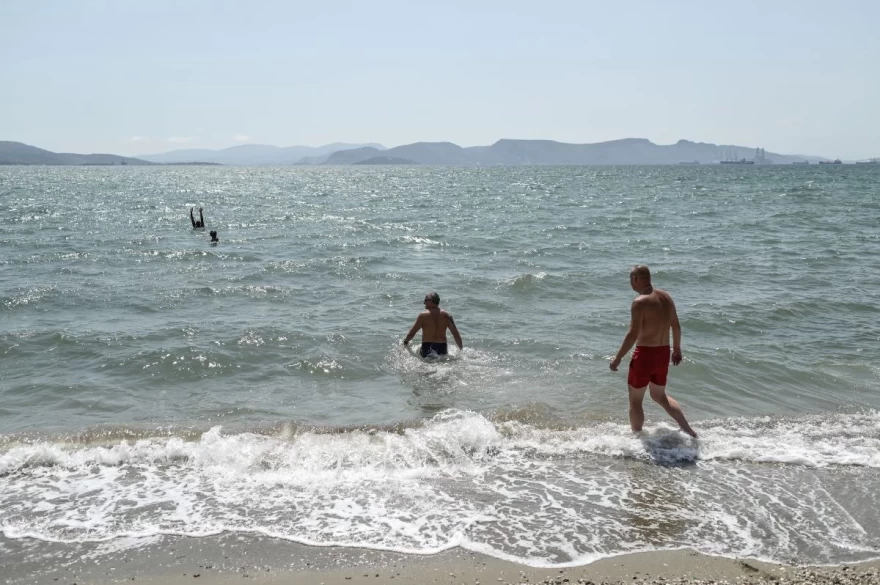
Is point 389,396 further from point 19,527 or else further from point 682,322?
point 682,322

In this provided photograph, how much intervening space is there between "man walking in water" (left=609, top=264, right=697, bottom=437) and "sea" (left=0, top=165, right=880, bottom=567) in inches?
12.2

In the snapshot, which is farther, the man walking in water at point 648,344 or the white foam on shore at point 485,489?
the man walking in water at point 648,344

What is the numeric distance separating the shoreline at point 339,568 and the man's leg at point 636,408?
242 centimetres

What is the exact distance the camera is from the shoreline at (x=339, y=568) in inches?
183

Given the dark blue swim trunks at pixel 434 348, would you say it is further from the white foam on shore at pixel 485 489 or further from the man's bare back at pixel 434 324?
the white foam on shore at pixel 485 489

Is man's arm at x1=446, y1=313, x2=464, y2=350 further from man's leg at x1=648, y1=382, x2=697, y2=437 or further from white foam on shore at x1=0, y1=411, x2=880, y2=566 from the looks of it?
man's leg at x1=648, y1=382, x2=697, y2=437

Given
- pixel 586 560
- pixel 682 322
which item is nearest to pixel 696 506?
pixel 586 560

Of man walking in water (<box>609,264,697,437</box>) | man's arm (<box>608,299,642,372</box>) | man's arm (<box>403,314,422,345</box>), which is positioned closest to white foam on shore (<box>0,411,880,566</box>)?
man walking in water (<box>609,264,697,437</box>)

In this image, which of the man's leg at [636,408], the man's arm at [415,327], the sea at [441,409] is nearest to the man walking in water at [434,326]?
the man's arm at [415,327]

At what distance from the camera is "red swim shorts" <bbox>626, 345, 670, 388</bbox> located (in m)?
7.23

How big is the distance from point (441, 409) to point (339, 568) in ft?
12.0

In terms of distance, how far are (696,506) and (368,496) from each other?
267 centimetres

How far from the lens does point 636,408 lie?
24.1ft

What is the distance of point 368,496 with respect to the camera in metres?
5.91
